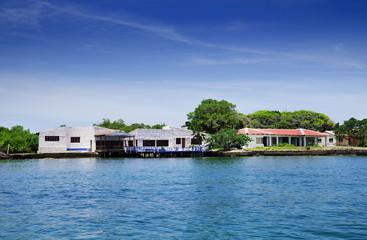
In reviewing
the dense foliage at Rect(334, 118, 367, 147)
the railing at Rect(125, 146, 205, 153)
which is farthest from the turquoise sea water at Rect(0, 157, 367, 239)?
the dense foliage at Rect(334, 118, 367, 147)

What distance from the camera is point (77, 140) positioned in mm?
71062

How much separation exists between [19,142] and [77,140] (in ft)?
36.5

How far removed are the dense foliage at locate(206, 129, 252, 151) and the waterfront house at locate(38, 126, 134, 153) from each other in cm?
1699

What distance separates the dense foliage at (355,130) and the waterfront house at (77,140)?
167ft

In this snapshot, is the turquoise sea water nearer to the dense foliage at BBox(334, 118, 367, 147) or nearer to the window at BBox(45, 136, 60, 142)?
the window at BBox(45, 136, 60, 142)

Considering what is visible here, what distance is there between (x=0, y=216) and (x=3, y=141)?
5697 centimetres

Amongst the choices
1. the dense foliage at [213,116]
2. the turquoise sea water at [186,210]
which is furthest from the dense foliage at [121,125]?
the turquoise sea water at [186,210]

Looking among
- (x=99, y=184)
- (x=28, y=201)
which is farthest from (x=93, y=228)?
(x=99, y=184)

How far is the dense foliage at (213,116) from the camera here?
74.2m

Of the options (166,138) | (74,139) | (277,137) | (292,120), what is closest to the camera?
(74,139)

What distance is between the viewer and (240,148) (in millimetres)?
70375

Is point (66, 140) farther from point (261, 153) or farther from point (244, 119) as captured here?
point (244, 119)

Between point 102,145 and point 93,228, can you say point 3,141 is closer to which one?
point 102,145

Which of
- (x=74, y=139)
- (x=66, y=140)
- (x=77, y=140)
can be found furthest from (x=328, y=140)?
(x=66, y=140)
